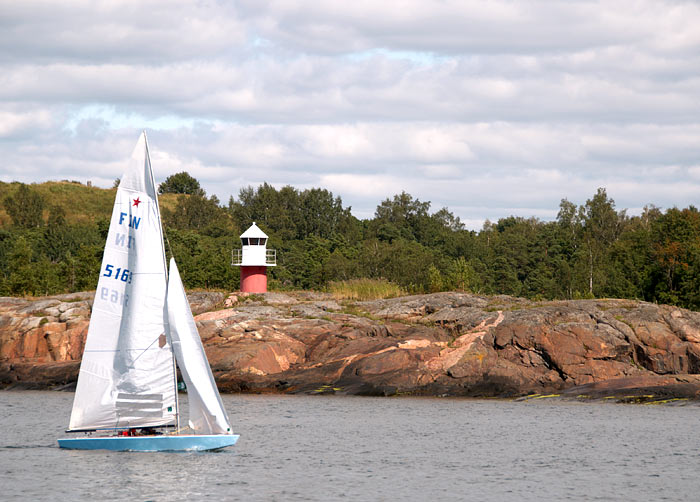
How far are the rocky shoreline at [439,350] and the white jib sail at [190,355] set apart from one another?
22.7m

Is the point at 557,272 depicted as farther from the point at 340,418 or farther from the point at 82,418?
the point at 82,418

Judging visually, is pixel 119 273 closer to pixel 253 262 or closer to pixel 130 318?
pixel 130 318

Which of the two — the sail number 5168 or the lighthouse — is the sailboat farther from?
the lighthouse

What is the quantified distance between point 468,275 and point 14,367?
1781 inches

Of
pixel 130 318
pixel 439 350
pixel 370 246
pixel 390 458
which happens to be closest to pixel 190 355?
pixel 130 318

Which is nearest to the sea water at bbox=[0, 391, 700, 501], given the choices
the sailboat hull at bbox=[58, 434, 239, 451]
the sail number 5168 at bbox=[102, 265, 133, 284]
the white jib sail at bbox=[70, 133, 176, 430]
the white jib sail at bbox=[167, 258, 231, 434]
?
the sailboat hull at bbox=[58, 434, 239, 451]

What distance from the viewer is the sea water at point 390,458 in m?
24.7

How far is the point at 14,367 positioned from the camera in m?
53.4

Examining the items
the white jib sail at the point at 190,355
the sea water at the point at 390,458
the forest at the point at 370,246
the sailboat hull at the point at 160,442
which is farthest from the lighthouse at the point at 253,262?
the white jib sail at the point at 190,355

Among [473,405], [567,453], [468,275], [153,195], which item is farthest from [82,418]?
[468,275]

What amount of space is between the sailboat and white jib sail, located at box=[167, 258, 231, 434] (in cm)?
3

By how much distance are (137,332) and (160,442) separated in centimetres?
331

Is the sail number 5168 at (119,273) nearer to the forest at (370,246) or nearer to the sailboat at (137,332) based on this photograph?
the sailboat at (137,332)

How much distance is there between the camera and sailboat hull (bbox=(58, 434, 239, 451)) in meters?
26.0
